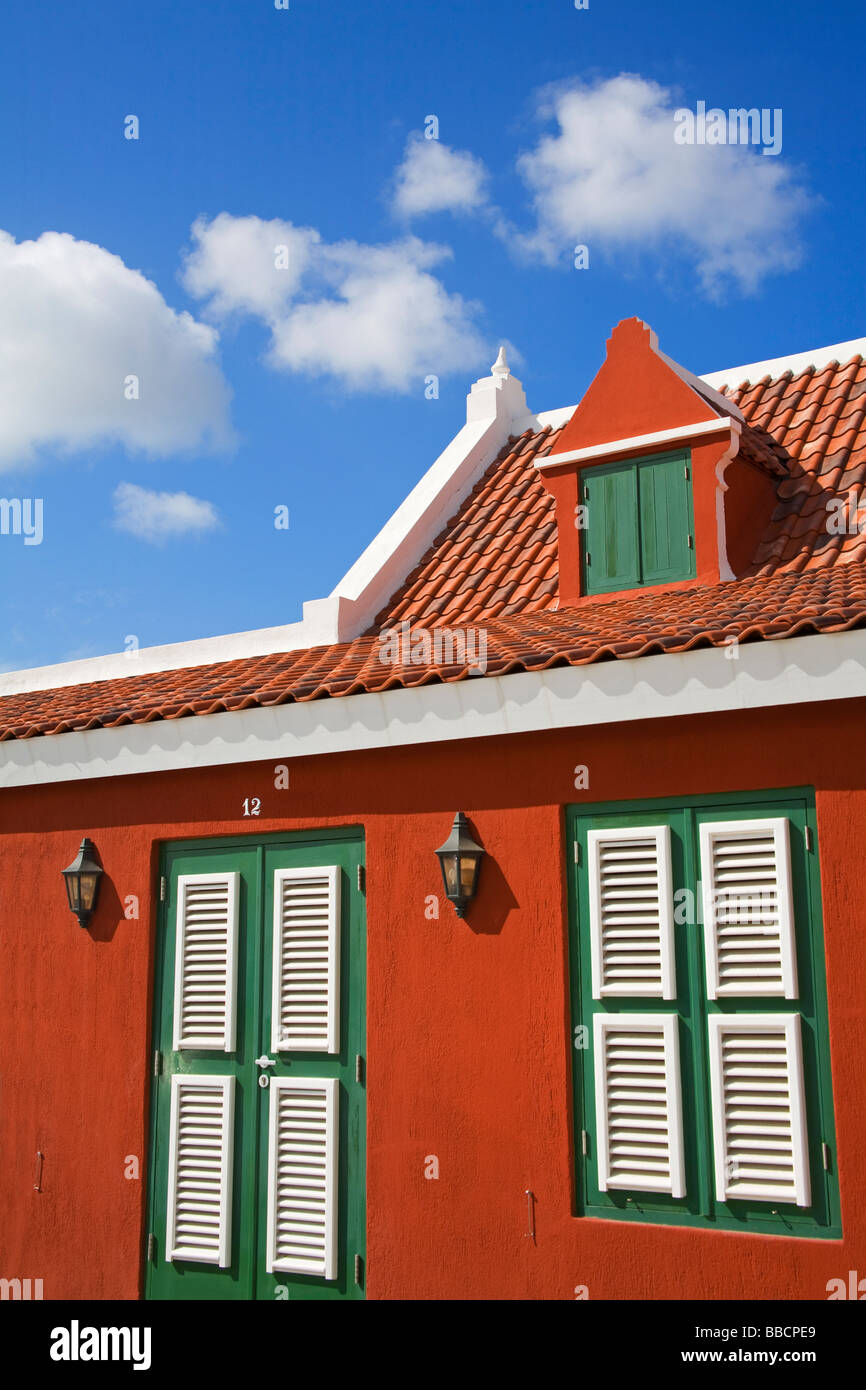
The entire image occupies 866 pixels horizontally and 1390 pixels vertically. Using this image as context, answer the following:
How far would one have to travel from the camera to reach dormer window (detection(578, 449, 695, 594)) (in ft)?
27.6

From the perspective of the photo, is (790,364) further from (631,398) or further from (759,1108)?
(759,1108)

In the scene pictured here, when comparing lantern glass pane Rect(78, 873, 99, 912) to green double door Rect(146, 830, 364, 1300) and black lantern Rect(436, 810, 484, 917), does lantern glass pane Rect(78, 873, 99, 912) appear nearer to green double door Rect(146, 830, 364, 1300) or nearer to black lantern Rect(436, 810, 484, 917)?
green double door Rect(146, 830, 364, 1300)

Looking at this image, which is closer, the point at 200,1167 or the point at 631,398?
the point at 200,1167

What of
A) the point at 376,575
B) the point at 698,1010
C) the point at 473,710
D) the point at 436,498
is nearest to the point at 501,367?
the point at 436,498

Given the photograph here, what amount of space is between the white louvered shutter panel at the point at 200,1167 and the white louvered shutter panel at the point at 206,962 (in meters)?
0.25

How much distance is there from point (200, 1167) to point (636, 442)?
5.73 m

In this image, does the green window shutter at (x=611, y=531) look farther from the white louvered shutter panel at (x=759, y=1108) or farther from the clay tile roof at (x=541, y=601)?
the white louvered shutter panel at (x=759, y=1108)

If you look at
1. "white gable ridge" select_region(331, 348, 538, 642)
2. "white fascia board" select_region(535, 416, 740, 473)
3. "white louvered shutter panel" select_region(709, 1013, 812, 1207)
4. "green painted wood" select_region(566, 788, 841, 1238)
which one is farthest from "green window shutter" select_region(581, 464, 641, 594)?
"white louvered shutter panel" select_region(709, 1013, 812, 1207)

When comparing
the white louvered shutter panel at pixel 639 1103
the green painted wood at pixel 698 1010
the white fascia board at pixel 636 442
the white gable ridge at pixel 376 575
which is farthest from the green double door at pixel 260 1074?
the white fascia board at pixel 636 442

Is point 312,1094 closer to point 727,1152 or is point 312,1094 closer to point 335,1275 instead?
point 335,1275

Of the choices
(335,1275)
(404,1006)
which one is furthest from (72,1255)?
(404,1006)

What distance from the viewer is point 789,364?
1054 cm

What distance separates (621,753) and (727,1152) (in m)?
1.92

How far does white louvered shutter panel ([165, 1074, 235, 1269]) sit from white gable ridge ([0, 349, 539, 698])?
379 cm
